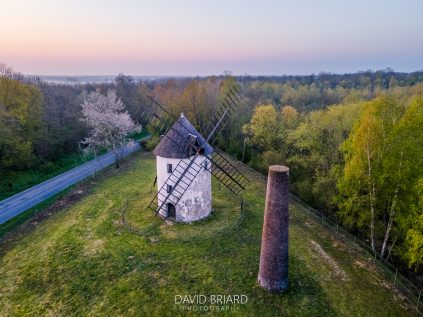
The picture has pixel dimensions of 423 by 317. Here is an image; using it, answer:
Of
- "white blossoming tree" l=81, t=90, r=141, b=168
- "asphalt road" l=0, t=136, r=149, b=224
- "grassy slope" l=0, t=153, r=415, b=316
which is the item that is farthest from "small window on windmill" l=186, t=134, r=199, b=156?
"white blossoming tree" l=81, t=90, r=141, b=168

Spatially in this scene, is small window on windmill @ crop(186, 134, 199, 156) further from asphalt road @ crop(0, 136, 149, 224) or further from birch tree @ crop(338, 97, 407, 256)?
asphalt road @ crop(0, 136, 149, 224)

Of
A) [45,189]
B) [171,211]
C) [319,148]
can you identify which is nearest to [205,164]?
[171,211]


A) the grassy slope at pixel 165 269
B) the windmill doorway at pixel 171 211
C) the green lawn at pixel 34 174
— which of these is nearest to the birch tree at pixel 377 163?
the grassy slope at pixel 165 269

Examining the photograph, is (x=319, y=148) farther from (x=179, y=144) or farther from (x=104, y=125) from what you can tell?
(x=104, y=125)

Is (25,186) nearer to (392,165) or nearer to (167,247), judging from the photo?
(167,247)

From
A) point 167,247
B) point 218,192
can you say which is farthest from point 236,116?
point 167,247
